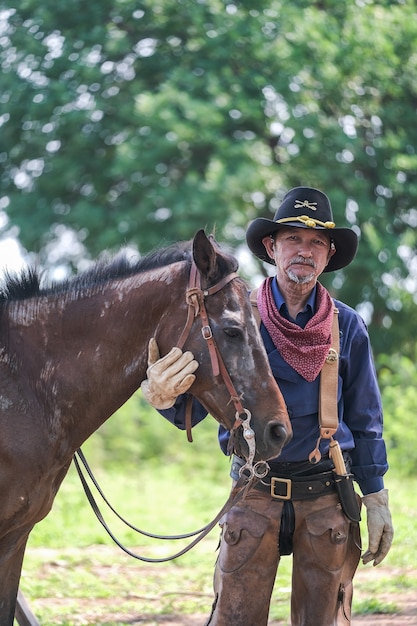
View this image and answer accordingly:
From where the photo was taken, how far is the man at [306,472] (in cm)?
379

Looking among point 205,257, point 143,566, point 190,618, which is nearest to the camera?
point 205,257

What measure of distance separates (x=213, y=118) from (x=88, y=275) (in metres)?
9.57

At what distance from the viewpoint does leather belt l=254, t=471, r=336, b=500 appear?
3.80 meters

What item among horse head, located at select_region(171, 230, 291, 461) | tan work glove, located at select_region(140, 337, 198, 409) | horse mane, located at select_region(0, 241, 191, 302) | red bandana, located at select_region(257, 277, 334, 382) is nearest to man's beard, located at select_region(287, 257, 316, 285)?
red bandana, located at select_region(257, 277, 334, 382)

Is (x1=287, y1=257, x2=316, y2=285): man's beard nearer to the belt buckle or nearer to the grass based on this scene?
the belt buckle

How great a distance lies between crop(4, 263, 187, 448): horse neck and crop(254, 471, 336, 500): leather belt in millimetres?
740

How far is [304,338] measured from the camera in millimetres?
3793

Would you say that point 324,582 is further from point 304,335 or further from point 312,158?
point 312,158

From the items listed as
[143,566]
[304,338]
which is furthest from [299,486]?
[143,566]

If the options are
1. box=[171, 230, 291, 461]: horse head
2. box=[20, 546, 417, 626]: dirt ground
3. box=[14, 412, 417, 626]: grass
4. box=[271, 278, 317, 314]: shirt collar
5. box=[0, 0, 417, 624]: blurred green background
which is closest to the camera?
box=[171, 230, 291, 461]: horse head

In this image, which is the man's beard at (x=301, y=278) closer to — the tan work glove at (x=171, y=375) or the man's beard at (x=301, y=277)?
the man's beard at (x=301, y=277)

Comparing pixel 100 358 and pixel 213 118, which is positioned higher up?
pixel 100 358

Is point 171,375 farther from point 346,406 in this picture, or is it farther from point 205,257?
point 346,406

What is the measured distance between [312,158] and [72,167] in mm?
3985
